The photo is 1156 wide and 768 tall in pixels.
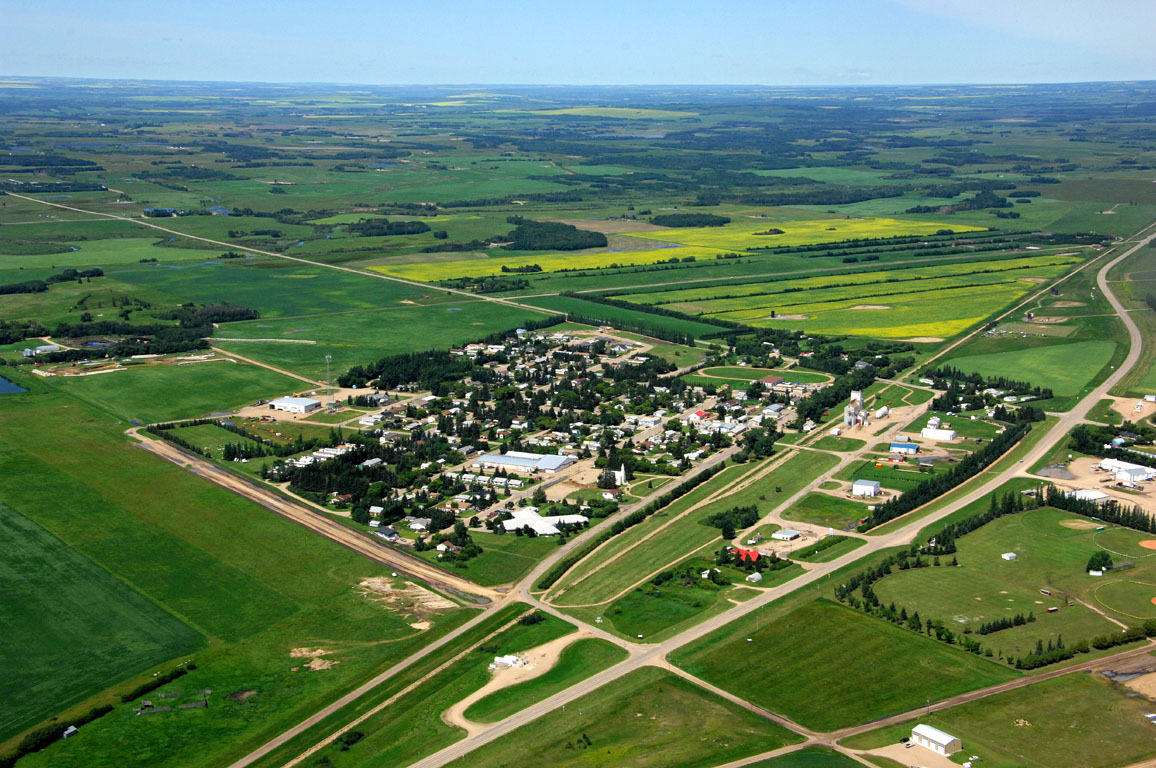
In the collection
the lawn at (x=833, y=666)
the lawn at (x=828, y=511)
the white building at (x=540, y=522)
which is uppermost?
the lawn at (x=828, y=511)

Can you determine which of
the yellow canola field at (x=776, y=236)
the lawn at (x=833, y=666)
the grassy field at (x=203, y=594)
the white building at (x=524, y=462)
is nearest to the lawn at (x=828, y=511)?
the lawn at (x=833, y=666)

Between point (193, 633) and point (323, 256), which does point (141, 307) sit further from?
point (193, 633)

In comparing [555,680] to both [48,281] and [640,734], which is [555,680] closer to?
[640,734]

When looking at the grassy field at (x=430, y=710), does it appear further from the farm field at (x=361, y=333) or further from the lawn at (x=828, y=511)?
the farm field at (x=361, y=333)

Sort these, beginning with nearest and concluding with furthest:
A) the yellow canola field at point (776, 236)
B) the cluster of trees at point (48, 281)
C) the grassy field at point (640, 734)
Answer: the grassy field at point (640, 734), the cluster of trees at point (48, 281), the yellow canola field at point (776, 236)

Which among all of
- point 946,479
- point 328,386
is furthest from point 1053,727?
point 328,386

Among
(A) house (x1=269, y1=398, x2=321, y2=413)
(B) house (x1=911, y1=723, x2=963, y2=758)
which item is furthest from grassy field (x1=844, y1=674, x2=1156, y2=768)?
(A) house (x1=269, y1=398, x2=321, y2=413)
